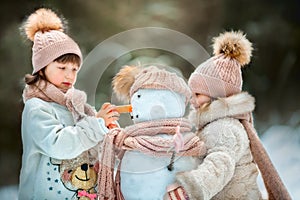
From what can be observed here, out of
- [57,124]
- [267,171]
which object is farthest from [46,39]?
[267,171]

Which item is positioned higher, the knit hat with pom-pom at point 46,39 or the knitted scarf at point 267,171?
the knit hat with pom-pom at point 46,39

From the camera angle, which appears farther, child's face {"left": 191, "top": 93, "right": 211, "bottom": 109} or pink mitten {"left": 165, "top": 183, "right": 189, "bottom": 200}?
child's face {"left": 191, "top": 93, "right": 211, "bottom": 109}

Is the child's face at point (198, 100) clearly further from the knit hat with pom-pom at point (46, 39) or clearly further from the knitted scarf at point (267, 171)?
the knit hat with pom-pom at point (46, 39)

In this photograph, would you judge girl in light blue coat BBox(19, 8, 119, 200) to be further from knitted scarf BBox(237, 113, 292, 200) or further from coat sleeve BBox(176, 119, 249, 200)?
knitted scarf BBox(237, 113, 292, 200)

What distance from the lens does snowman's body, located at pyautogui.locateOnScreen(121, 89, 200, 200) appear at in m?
1.06

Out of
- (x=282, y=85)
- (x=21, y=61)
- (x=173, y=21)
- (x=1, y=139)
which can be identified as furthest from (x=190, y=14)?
(x=1, y=139)

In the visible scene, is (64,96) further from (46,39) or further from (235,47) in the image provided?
(235,47)

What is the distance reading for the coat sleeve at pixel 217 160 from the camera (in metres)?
1.02

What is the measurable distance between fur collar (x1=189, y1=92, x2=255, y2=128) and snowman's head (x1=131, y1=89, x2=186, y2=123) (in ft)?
0.30

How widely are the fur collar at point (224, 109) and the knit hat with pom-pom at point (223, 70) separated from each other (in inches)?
0.9

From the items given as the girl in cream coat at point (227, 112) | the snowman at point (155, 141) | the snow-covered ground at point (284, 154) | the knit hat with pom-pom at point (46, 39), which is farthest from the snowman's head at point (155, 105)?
the snow-covered ground at point (284, 154)

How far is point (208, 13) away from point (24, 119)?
586mm

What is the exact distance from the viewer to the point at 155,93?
3.55 ft

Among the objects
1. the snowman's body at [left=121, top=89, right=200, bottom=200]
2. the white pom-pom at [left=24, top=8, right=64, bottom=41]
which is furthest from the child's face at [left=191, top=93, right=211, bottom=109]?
the white pom-pom at [left=24, top=8, right=64, bottom=41]
